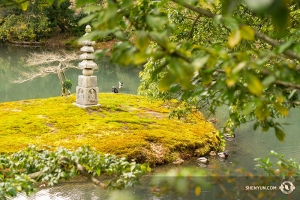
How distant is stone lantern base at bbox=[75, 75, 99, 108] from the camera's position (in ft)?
31.8

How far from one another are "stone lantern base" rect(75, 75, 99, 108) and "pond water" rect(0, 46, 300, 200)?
3.41 m

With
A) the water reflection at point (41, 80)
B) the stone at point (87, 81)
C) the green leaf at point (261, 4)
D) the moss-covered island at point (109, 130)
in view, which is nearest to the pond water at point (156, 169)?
the water reflection at point (41, 80)

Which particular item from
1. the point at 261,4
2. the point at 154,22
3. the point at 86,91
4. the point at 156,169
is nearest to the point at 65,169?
the point at 154,22

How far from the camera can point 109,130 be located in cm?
846

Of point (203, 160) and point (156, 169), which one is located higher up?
point (203, 160)

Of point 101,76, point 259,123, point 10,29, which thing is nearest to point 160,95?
point 259,123

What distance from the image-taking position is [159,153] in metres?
7.59

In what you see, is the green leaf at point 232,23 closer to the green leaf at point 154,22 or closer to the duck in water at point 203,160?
the green leaf at point 154,22

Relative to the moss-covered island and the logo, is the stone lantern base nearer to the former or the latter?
the moss-covered island

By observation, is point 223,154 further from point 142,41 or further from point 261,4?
point 261,4

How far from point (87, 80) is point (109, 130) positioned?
1777mm

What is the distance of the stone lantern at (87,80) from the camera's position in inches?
376

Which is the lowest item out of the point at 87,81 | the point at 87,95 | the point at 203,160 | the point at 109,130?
the point at 203,160

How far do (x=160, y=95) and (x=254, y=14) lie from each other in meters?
2.18
